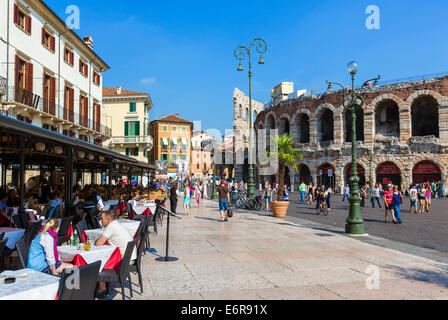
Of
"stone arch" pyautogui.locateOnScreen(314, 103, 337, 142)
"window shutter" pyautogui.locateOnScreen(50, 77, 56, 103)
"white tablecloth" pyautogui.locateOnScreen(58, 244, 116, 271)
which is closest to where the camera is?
"white tablecloth" pyautogui.locateOnScreen(58, 244, 116, 271)

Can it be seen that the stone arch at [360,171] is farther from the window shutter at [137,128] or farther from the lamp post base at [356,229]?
the lamp post base at [356,229]

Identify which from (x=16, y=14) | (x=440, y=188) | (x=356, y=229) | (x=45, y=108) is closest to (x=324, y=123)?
(x=440, y=188)

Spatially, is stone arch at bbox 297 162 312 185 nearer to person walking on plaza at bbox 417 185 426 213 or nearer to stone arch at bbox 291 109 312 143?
stone arch at bbox 291 109 312 143

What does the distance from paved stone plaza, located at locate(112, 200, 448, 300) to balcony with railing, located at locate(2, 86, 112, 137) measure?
14086 millimetres

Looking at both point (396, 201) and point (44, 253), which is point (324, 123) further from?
point (44, 253)

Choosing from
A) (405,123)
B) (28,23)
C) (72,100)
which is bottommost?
(405,123)

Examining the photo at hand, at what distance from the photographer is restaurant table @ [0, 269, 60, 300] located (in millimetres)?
2977

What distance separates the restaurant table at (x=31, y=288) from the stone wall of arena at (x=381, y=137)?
36685 millimetres

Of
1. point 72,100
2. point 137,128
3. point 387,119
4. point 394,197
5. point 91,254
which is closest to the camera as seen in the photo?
point 91,254

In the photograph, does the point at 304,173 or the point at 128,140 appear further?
the point at 128,140

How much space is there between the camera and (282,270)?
6449 millimetres

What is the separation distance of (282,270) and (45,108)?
21098mm

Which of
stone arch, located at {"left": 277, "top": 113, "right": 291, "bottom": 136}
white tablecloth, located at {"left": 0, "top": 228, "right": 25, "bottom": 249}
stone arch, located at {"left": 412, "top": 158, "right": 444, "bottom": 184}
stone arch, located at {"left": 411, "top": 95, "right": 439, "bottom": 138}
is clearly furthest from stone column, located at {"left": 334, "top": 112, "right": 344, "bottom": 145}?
white tablecloth, located at {"left": 0, "top": 228, "right": 25, "bottom": 249}
